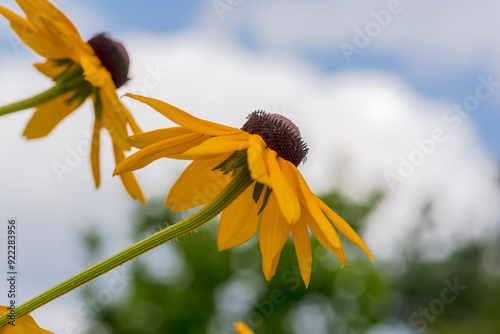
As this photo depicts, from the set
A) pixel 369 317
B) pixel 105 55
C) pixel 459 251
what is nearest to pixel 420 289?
pixel 459 251

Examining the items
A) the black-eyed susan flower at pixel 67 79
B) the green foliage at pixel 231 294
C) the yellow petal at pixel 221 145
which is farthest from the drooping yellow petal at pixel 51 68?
the green foliage at pixel 231 294

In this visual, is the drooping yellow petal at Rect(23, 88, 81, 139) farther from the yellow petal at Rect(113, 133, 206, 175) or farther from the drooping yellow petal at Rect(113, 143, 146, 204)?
the yellow petal at Rect(113, 133, 206, 175)

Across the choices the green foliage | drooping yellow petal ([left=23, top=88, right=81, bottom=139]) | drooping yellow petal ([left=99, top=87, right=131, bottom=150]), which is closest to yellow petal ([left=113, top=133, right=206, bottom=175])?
A: drooping yellow petal ([left=99, top=87, right=131, bottom=150])

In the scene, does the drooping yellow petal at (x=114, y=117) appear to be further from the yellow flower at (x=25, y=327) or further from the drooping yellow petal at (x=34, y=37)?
the yellow flower at (x=25, y=327)

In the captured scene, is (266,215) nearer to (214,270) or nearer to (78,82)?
(78,82)

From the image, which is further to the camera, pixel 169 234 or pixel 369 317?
pixel 369 317

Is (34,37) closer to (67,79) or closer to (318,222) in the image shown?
(67,79)
